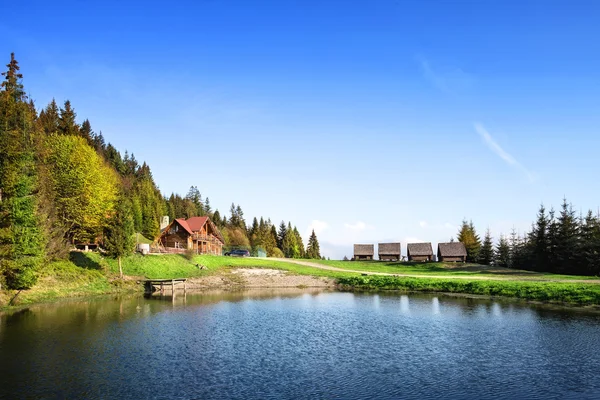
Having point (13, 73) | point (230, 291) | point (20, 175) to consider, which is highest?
point (13, 73)

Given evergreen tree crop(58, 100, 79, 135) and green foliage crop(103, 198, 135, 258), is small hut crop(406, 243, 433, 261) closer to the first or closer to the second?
green foliage crop(103, 198, 135, 258)

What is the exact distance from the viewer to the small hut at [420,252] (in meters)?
114

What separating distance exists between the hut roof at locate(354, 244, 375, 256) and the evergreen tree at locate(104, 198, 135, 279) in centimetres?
7093

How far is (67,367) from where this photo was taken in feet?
81.8

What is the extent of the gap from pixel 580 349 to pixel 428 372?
46.0ft

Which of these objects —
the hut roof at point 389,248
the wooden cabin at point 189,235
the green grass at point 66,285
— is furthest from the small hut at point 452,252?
the green grass at point 66,285

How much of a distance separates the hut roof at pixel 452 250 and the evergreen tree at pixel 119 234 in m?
79.5

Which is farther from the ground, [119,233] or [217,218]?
[217,218]

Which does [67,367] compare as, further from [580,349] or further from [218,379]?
[580,349]

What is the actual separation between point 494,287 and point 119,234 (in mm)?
60634

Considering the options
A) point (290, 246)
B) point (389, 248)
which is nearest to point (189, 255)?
point (389, 248)

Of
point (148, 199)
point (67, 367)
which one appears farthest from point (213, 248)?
point (67, 367)

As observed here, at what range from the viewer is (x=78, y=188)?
228 feet

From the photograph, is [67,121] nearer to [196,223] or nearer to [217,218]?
[196,223]
